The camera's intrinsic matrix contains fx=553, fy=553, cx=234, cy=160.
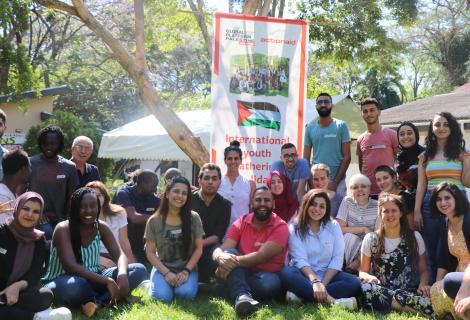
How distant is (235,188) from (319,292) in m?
1.83

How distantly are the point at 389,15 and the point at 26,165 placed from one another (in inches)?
353

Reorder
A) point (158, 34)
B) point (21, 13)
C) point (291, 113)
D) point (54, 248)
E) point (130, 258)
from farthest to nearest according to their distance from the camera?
point (158, 34) < point (21, 13) < point (291, 113) < point (130, 258) < point (54, 248)

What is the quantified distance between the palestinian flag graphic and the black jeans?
3.75 metres

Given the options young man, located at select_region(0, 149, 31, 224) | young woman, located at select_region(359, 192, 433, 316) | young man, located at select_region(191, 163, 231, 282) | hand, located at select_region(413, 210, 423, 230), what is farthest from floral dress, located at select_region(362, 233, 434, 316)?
young man, located at select_region(0, 149, 31, 224)

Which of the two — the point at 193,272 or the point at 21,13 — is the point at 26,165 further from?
the point at 21,13

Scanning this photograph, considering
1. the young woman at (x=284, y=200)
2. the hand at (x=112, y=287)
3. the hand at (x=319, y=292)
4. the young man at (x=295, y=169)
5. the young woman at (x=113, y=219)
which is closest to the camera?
the hand at (x=112, y=287)

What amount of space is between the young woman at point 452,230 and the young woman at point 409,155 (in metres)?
0.98

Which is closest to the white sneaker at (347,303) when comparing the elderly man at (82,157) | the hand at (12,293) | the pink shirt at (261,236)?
the pink shirt at (261,236)

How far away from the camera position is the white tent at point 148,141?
42.1ft

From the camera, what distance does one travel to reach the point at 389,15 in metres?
11.8

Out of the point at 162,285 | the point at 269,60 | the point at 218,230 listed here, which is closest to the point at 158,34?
the point at 269,60

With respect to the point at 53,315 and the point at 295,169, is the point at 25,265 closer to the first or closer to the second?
the point at 53,315

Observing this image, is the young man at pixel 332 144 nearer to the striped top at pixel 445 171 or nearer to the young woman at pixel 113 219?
the striped top at pixel 445 171

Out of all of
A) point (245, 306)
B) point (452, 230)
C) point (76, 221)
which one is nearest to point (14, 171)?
point (76, 221)
